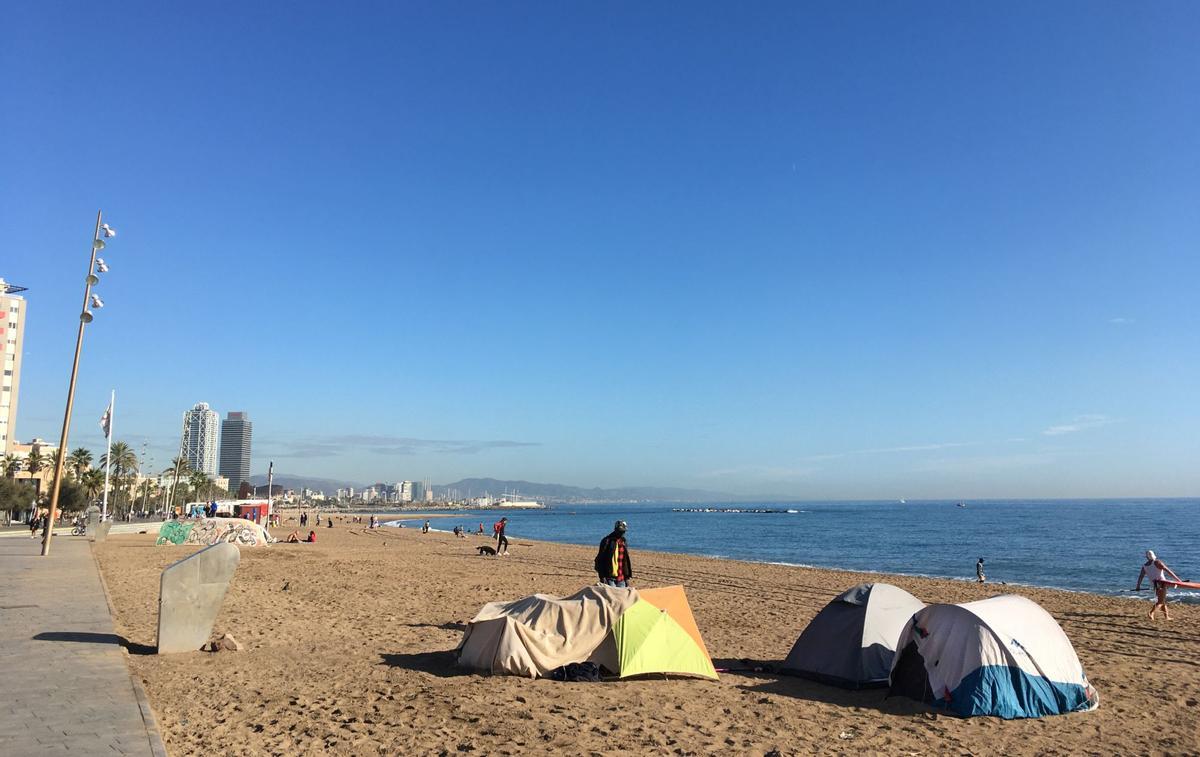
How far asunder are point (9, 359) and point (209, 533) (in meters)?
85.4

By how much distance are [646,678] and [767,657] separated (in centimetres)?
302

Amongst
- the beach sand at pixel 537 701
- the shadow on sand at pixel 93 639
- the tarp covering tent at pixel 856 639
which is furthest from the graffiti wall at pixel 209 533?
the tarp covering tent at pixel 856 639

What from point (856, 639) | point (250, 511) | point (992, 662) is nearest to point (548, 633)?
point (856, 639)

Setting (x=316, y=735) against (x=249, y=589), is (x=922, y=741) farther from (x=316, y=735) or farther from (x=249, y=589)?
(x=249, y=589)

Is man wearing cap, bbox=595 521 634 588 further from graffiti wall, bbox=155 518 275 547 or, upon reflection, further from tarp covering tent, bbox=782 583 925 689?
graffiti wall, bbox=155 518 275 547

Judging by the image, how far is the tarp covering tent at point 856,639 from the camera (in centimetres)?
985

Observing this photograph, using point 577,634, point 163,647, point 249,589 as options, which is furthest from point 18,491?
point 577,634

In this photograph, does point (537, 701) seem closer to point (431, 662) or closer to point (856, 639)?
point (431, 662)

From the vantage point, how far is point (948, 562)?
43.4 meters

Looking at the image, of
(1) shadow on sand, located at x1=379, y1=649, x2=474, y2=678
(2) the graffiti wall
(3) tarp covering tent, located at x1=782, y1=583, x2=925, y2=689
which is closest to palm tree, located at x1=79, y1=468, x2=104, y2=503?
(2) the graffiti wall

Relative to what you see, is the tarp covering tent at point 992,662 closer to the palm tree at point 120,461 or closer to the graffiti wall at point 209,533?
Result: the graffiti wall at point 209,533

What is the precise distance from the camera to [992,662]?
8.56 m

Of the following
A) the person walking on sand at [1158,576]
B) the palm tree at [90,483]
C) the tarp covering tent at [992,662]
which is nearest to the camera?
the tarp covering tent at [992,662]

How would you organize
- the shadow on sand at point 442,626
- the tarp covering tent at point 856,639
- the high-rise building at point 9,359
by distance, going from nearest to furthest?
the tarp covering tent at point 856,639
the shadow on sand at point 442,626
the high-rise building at point 9,359
